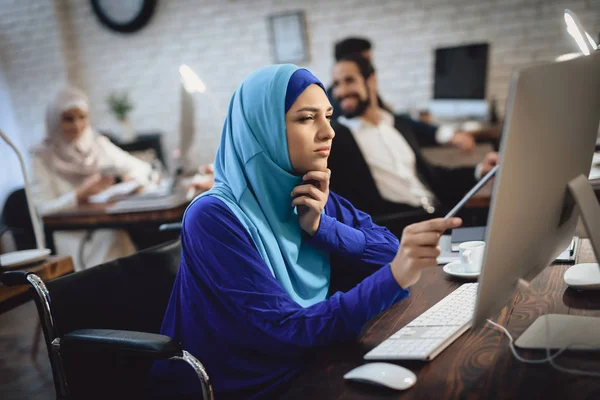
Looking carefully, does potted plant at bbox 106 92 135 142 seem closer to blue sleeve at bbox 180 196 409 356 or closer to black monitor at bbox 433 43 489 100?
black monitor at bbox 433 43 489 100

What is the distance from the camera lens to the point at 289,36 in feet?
17.5

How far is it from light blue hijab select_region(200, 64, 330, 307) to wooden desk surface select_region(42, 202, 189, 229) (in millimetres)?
1493

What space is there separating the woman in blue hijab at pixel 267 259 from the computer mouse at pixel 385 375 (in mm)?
147

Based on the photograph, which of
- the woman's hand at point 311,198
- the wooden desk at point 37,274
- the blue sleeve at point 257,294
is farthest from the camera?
the wooden desk at point 37,274

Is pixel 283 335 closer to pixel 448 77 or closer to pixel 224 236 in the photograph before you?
pixel 224 236

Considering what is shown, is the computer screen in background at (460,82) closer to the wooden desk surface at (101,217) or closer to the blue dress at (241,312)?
the wooden desk surface at (101,217)

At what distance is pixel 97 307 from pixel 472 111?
375 cm

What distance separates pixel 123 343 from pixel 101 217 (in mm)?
1777

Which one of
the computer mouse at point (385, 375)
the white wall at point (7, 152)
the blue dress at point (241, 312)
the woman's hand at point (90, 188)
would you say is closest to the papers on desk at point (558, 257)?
the blue dress at point (241, 312)

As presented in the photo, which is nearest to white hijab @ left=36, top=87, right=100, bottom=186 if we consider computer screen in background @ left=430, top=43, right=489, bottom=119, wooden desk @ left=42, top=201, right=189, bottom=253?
wooden desk @ left=42, top=201, right=189, bottom=253

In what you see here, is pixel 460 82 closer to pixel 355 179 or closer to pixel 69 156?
pixel 355 179

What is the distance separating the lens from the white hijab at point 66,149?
3.65 m

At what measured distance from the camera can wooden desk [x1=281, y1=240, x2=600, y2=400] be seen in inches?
31.5

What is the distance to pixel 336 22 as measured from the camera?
17.0 ft
